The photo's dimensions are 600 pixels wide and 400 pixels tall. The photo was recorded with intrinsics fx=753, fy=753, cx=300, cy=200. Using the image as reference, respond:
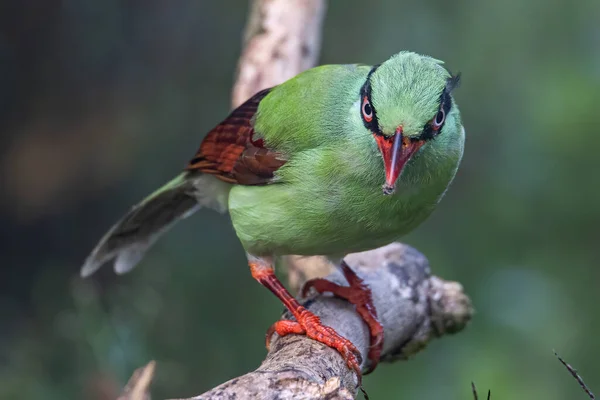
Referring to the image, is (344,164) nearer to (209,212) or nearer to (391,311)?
(391,311)

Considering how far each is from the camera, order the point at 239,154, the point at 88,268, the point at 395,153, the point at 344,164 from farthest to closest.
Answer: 1. the point at 88,268
2. the point at 239,154
3. the point at 344,164
4. the point at 395,153

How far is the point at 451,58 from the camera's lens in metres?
6.09

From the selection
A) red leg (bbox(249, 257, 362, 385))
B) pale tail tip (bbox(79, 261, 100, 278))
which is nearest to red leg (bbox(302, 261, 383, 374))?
red leg (bbox(249, 257, 362, 385))

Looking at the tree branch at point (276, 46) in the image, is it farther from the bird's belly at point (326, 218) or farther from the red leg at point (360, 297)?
the red leg at point (360, 297)

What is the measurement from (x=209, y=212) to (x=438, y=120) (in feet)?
12.6

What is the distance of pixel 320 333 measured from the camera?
118 inches

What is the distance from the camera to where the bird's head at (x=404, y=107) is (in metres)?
2.58

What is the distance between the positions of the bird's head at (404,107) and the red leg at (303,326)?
0.69 meters

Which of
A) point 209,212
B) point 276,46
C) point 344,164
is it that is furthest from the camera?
point 209,212

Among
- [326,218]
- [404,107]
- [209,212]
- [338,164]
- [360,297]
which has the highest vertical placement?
[404,107]

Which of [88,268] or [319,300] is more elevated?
[319,300]

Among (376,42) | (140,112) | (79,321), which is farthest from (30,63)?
(376,42)

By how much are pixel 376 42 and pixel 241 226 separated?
326 cm

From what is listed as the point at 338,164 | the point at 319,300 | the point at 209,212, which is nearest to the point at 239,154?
the point at 338,164
